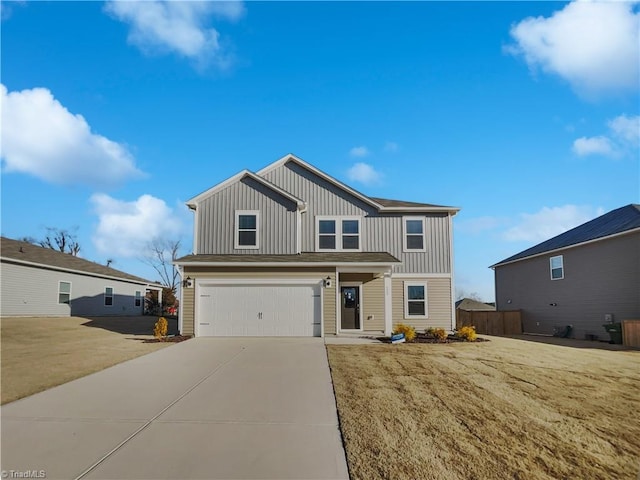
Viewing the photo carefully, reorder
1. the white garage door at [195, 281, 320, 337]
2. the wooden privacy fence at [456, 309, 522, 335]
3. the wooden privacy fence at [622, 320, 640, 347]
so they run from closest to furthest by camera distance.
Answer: the wooden privacy fence at [622, 320, 640, 347]
the white garage door at [195, 281, 320, 337]
the wooden privacy fence at [456, 309, 522, 335]

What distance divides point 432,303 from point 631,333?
23.3ft

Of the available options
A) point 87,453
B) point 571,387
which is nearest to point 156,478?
point 87,453

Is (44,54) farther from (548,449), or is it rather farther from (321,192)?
(548,449)

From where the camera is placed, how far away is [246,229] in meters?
17.4

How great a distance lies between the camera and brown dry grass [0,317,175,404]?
8125 mm

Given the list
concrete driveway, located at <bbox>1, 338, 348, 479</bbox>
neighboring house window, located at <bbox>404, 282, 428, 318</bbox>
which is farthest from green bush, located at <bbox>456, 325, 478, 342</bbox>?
concrete driveway, located at <bbox>1, 338, 348, 479</bbox>

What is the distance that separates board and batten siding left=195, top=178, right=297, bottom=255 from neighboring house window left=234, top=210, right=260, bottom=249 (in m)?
0.17

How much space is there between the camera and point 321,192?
18906mm

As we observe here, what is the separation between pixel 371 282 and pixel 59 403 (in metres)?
13.0

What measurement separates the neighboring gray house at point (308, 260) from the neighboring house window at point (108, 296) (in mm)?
13905

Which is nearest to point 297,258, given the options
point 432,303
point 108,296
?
point 432,303

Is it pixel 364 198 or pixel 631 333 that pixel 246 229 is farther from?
pixel 631 333

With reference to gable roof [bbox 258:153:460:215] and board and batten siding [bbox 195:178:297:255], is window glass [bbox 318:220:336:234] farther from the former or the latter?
gable roof [bbox 258:153:460:215]

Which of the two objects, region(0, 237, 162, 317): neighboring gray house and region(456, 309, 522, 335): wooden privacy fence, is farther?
region(456, 309, 522, 335): wooden privacy fence
